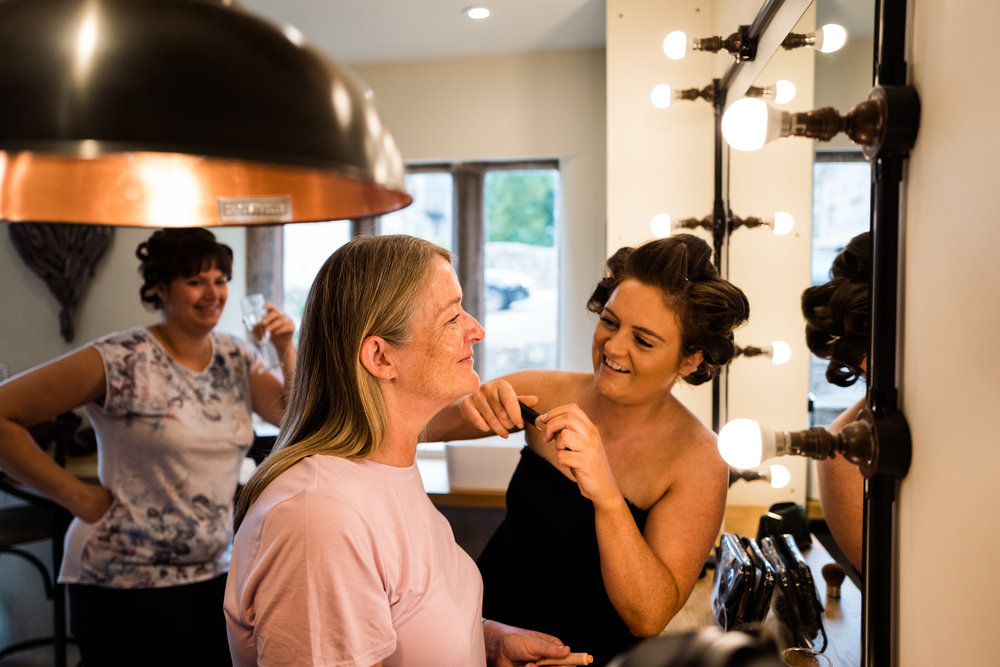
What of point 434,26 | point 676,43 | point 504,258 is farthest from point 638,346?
point 504,258

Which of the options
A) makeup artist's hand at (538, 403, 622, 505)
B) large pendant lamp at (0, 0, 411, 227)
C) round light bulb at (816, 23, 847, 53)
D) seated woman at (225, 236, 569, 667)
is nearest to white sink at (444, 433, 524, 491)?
seated woman at (225, 236, 569, 667)

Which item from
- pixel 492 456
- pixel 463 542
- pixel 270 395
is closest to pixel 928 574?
pixel 270 395

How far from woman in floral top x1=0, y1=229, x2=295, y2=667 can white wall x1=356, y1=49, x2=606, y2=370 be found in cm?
213

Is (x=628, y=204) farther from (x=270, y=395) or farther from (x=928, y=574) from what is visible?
(x=928, y=574)

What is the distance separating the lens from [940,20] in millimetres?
641

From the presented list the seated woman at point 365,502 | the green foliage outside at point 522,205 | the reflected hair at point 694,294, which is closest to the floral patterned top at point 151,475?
the seated woman at point 365,502

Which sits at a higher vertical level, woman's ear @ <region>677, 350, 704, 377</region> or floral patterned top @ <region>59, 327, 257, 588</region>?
woman's ear @ <region>677, 350, 704, 377</region>

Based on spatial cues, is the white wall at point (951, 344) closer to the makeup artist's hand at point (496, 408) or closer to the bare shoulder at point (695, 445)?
the bare shoulder at point (695, 445)

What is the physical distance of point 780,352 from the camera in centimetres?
150

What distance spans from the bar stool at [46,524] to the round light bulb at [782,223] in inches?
99.7

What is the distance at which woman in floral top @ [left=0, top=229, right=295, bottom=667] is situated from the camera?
183 cm

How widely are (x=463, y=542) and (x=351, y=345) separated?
2555 millimetres

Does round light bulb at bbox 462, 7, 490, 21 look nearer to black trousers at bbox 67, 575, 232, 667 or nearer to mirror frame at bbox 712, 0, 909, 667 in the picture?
black trousers at bbox 67, 575, 232, 667

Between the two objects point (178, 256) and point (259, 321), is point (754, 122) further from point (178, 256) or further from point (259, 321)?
point (259, 321)
